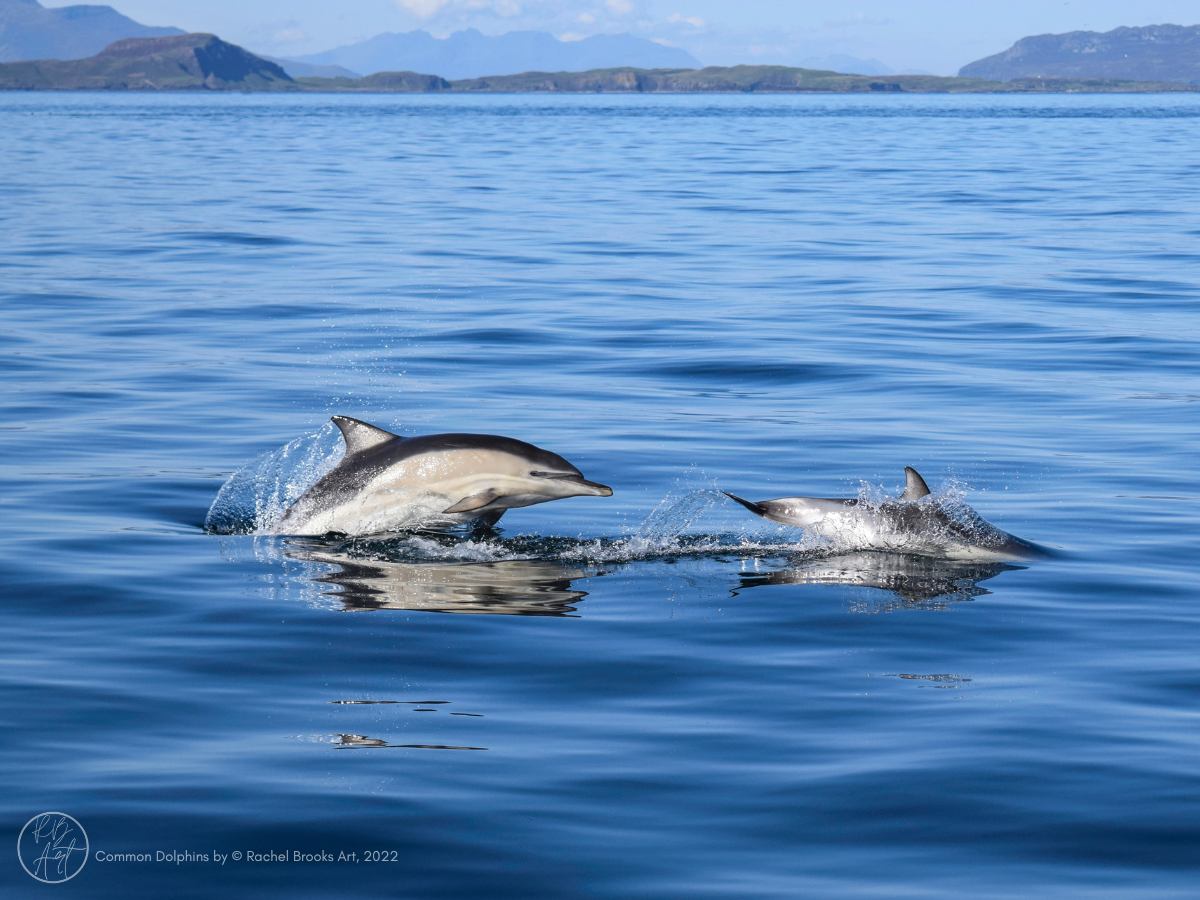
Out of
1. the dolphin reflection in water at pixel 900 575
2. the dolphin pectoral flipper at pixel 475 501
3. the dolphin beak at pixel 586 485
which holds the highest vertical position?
the dolphin beak at pixel 586 485

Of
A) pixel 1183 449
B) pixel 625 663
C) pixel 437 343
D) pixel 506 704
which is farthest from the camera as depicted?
pixel 437 343

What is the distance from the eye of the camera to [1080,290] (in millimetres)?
23625

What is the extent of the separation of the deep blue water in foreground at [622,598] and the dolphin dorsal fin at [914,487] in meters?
0.59

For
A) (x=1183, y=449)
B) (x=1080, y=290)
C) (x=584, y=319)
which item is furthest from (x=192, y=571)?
(x=1080, y=290)

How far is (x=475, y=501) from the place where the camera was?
9.91m

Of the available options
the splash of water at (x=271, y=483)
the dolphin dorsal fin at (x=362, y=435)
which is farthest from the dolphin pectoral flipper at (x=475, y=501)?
the splash of water at (x=271, y=483)

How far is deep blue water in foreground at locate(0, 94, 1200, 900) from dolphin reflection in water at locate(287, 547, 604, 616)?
48 mm

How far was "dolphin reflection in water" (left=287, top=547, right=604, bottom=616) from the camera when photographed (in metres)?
8.68

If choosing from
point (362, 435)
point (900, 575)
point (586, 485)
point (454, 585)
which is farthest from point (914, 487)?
point (362, 435)

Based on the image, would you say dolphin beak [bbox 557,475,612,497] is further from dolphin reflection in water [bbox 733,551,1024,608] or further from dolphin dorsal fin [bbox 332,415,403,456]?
dolphin dorsal fin [bbox 332,415,403,456]

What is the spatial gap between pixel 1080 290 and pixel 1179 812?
1918cm

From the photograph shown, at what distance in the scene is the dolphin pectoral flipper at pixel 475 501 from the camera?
986 centimetres

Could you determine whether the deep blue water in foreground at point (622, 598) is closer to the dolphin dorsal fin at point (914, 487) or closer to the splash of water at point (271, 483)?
the splash of water at point (271, 483)

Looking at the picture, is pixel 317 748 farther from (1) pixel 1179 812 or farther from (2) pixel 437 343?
(2) pixel 437 343
